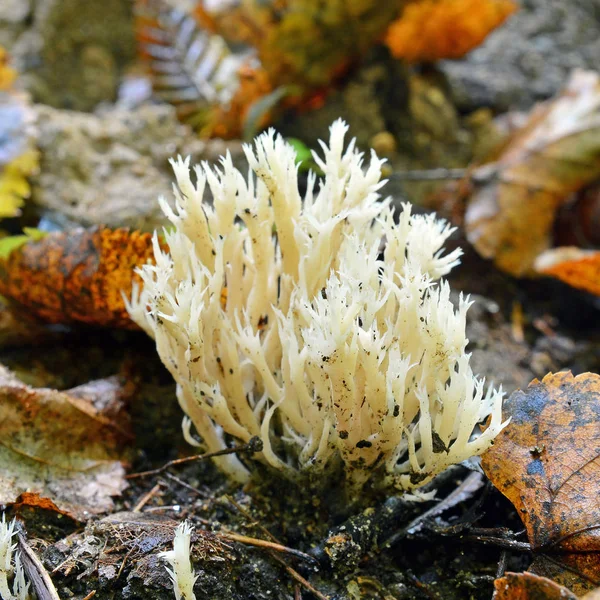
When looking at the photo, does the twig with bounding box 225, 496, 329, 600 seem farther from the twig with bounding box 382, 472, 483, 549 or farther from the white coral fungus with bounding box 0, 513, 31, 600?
the white coral fungus with bounding box 0, 513, 31, 600

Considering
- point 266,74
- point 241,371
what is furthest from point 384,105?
point 241,371

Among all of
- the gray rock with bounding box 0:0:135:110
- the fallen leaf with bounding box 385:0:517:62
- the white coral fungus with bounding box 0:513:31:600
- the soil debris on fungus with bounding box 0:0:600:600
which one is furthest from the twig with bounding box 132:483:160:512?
the gray rock with bounding box 0:0:135:110

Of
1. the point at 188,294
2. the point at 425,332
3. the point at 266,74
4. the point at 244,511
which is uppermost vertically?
the point at 266,74

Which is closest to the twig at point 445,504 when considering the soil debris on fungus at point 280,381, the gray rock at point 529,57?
the soil debris on fungus at point 280,381

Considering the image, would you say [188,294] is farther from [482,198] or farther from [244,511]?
[482,198]

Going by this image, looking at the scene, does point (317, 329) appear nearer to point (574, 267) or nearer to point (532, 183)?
point (574, 267)

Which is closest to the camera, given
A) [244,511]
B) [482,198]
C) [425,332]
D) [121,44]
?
[425,332]

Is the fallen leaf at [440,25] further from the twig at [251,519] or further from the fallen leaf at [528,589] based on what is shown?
the fallen leaf at [528,589]
